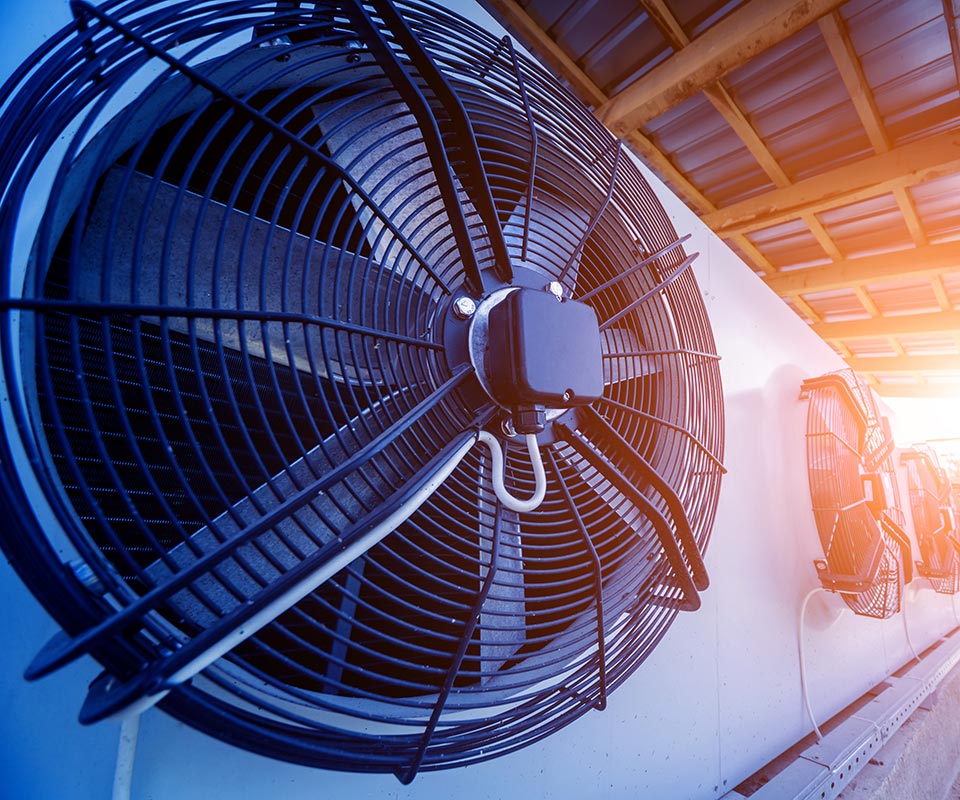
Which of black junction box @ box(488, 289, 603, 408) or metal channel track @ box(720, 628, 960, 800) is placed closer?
black junction box @ box(488, 289, 603, 408)

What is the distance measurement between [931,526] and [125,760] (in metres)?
3.54

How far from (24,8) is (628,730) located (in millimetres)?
→ 1300

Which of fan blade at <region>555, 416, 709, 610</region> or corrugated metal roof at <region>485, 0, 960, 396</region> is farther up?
corrugated metal roof at <region>485, 0, 960, 396</region>

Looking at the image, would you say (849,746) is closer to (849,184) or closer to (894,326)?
(849,184)

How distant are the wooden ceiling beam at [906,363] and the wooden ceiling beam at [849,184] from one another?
4.37 meters

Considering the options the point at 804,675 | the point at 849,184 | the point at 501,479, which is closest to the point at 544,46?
the point at 849,184

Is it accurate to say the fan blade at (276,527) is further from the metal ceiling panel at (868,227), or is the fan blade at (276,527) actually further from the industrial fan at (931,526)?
the metal ceiling panel at (868,227)

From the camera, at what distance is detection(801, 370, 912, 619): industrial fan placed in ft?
4.95

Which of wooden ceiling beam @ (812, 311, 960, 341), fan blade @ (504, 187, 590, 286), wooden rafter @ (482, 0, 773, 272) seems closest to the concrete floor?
fan blade @ (504, 187, 590, 286)

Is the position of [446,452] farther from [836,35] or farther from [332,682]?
[836,35]

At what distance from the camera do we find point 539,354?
0.57 meters


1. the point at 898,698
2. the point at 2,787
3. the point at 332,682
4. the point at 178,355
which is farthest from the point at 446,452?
the point at 898,698

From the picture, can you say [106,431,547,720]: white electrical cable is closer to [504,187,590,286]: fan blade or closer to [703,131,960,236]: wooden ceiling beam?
[504,187,590,286]: fan blade

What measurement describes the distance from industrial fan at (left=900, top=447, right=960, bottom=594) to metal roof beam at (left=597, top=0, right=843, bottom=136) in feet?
6.88
